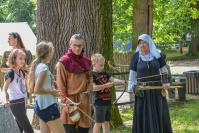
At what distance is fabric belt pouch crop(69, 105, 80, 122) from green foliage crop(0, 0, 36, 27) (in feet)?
138

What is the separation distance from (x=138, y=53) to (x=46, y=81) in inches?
74.4

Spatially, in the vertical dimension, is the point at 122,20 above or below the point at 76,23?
above

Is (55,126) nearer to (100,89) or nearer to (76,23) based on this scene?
(100,89)

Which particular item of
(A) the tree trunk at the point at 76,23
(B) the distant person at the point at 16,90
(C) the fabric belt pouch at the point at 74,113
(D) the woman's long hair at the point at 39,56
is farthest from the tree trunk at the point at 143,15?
(D) the woman's long hair at the point at 39,56

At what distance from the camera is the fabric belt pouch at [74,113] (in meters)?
5.71

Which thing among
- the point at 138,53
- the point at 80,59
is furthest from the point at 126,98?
the point at 80,59

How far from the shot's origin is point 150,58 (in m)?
6.59

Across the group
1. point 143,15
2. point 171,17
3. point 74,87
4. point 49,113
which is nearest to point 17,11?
point 171,17

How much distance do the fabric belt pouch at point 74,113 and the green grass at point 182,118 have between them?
2.25 metres

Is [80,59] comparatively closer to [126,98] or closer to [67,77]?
→ [67,77]

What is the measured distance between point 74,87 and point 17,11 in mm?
43164

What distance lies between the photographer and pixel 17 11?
47781 millimetres

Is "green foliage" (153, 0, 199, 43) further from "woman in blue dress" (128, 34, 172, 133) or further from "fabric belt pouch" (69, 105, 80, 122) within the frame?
"fabric belt pouch" (69, 105, 80, 122)

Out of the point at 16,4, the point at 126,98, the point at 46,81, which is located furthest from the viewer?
the point at 16,4
